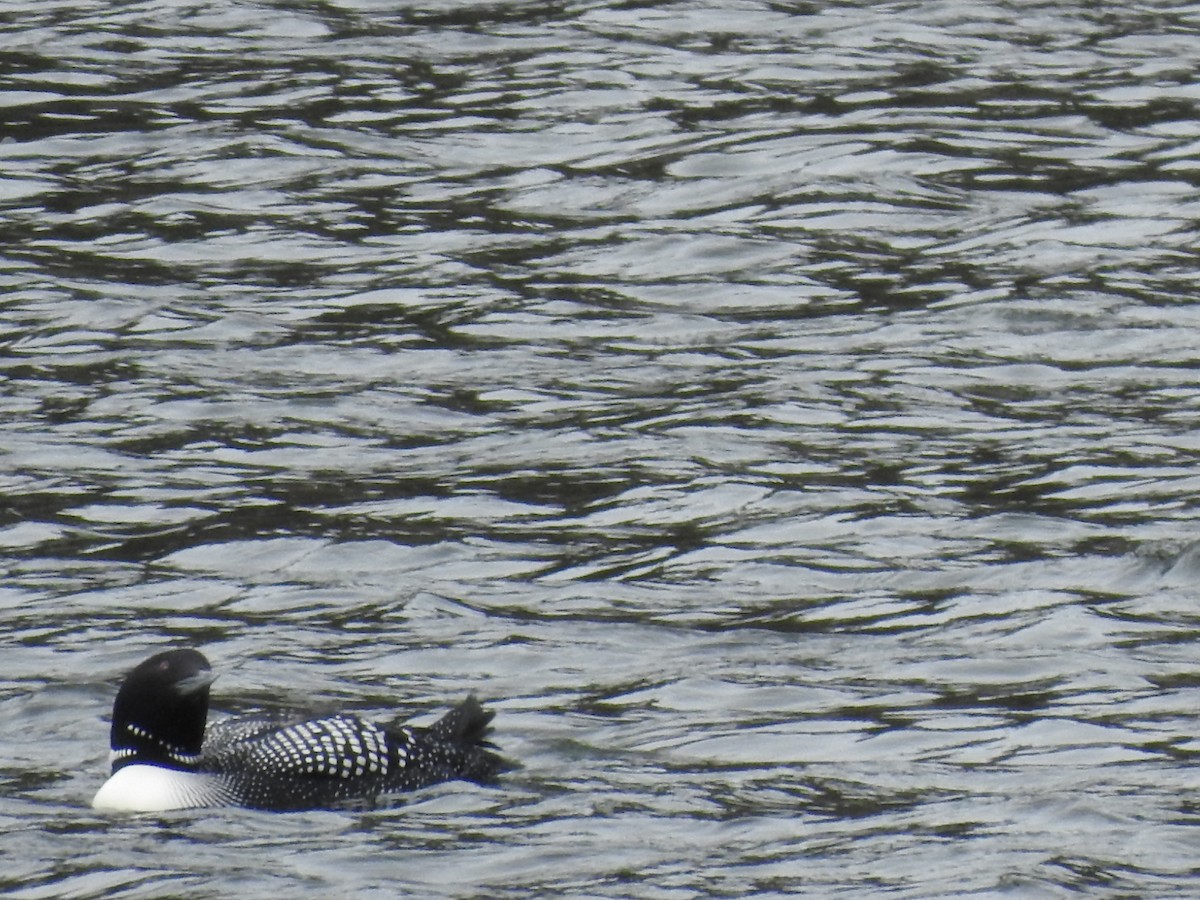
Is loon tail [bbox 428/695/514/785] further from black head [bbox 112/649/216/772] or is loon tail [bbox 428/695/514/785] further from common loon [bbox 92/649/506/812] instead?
black head [bbox 112/649/216/772]

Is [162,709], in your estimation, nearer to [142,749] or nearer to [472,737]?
[142,749]

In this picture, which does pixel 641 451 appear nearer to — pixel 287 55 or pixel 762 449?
pixel 762 449

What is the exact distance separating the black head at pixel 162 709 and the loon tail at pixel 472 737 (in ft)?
2.39

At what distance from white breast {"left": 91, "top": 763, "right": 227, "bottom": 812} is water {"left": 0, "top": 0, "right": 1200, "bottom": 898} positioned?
0.09m

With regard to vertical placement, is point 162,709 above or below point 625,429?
Answer: above

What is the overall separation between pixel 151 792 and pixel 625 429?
4231 millimetres

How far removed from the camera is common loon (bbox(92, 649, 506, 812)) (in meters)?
8.51

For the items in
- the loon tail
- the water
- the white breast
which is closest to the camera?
the water

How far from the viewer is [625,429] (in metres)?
12.3

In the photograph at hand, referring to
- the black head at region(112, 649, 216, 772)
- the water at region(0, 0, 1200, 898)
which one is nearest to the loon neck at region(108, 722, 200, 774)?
the black head at region(112, 649, 216, 772)

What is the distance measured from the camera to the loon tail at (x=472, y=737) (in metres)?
8.57

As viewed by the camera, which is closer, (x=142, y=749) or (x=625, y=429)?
(x=142, y=749)

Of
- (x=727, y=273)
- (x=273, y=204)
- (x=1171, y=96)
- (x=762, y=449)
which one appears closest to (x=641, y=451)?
(x=762, y=449)

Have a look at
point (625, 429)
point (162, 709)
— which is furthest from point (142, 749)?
point (625, 429)
